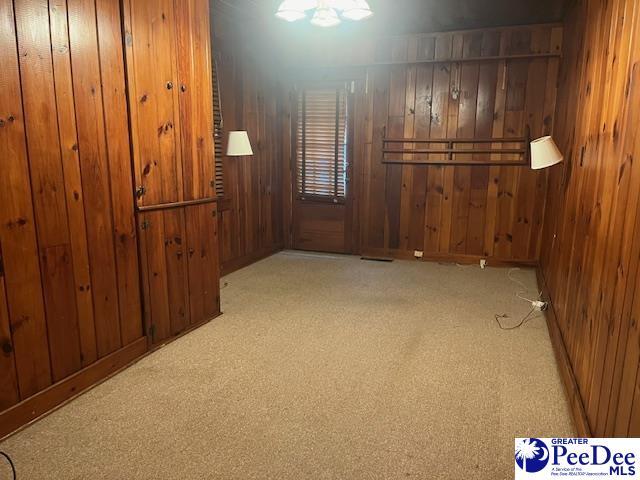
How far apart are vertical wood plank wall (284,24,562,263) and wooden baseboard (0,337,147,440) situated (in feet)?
10.9

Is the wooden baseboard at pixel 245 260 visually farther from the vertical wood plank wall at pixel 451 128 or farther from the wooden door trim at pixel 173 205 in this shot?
the wooden door trim at pixel 173 205

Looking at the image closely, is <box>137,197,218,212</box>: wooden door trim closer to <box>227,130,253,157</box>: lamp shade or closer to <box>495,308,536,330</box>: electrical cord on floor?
<box>227,130,253,157</box>: lamp shade

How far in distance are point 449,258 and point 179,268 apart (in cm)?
320

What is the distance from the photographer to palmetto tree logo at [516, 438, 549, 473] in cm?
150

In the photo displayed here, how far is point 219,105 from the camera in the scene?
419cm

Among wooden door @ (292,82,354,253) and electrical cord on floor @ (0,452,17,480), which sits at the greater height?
wooden door @ (292,82,354,253)

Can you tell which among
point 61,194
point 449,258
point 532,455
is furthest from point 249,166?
point 532,455

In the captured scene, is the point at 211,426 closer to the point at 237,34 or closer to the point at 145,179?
the point at 145,179

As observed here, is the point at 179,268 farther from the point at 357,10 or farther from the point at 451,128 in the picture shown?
the point at 451,128

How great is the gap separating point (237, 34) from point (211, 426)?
3811 millimetres

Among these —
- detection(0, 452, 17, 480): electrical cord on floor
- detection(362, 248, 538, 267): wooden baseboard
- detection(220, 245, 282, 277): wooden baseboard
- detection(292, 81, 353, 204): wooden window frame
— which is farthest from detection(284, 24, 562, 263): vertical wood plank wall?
detection(0, 452, 17, 480): electrical cord on floor

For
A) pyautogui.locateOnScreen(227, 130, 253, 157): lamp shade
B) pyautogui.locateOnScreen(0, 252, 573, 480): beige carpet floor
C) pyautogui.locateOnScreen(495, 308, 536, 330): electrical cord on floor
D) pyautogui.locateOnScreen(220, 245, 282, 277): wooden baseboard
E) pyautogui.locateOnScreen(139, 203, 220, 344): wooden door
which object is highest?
pyautogui.locateOnScreen(227, 130, 253, 157): lamp shade

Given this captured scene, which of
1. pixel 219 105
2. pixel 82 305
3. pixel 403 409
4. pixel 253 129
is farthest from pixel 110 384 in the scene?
pixel 253 129

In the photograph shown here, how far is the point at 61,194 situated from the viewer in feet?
6.68
